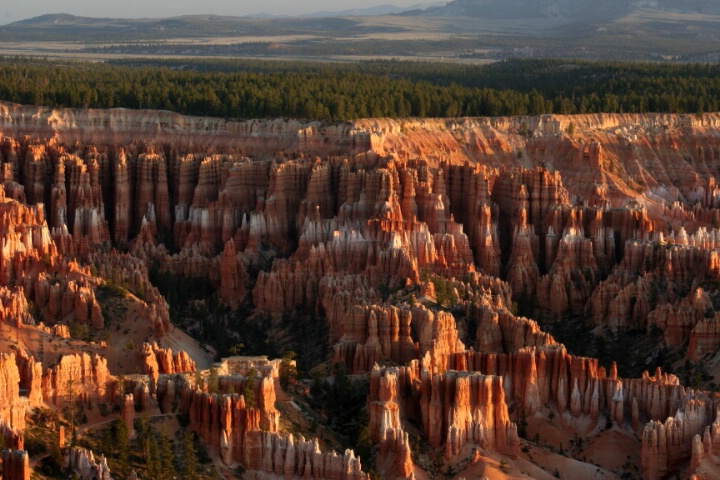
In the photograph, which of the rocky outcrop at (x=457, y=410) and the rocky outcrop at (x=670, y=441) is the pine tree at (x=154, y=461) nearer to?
the rocky outcrop at (x=457, y=410)

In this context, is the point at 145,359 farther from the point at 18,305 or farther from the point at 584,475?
the point at 584,475

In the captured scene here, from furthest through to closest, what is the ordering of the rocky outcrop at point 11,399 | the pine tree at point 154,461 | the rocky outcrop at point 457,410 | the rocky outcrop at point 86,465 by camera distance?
1. the rocky outcrop at point 457,410
2. the pine tree at point 154,461
3. the rocky outcrop at point 11,399
4. the rocky outcrop at point 86,465

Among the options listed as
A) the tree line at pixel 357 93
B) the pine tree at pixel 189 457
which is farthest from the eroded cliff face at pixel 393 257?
the tree line at pixel 357 93

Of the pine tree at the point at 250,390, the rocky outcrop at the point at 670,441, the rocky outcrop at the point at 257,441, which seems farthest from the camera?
the rocky outcrop at the point at 670,441

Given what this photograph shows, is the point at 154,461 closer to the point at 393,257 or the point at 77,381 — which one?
the point at 77,381

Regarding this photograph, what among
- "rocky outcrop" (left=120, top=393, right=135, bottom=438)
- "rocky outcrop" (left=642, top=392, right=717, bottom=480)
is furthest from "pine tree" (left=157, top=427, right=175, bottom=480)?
"rocky outcrop" (left=642, top=392, right=717, bottom=480)

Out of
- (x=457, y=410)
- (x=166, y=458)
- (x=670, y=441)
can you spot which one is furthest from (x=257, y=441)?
(x=670, y=441)
